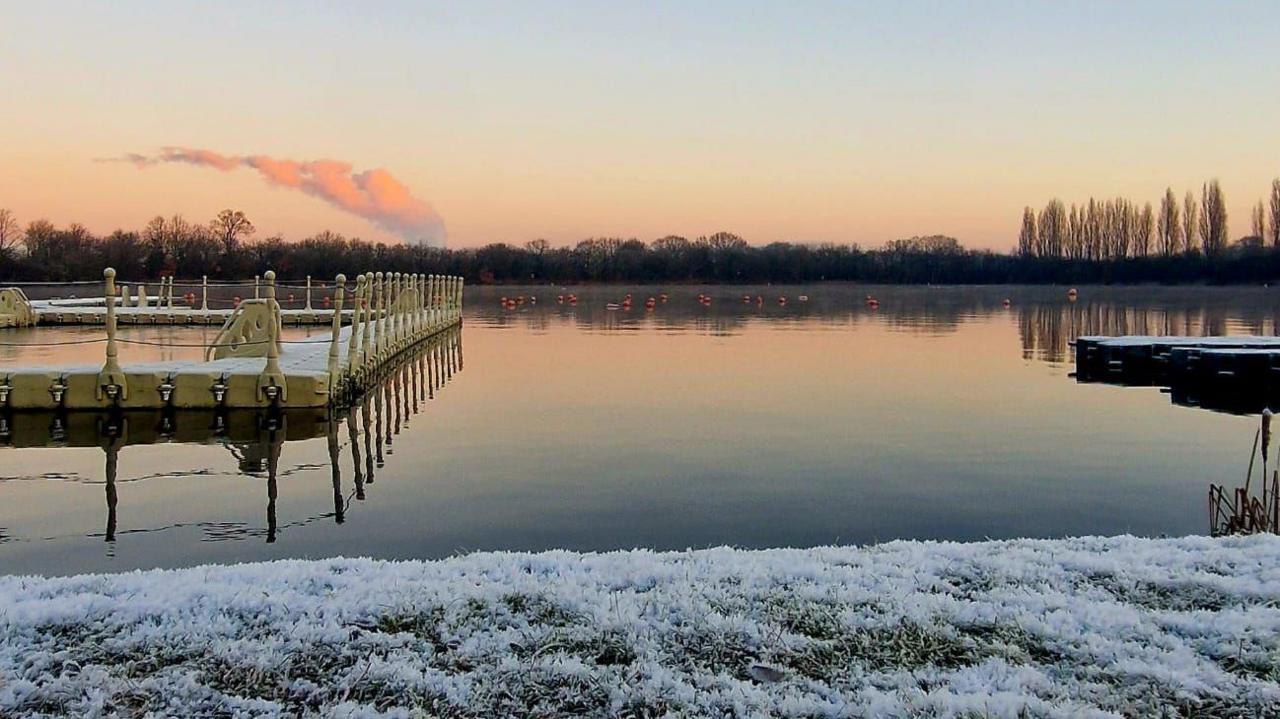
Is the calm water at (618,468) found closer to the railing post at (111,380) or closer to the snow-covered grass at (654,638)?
the railing post at (111,380)

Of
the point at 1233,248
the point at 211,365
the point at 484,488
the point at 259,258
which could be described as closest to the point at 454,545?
the point at 484,488

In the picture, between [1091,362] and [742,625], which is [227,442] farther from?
[1091,362]

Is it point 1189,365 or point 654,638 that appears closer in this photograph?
point 654,638

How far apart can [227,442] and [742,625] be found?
30.7ft

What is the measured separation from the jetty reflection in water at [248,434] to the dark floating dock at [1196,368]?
13.3 m

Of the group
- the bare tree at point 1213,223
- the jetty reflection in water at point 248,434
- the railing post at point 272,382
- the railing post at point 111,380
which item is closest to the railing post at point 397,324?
the jetty reflection in water at point 248,434

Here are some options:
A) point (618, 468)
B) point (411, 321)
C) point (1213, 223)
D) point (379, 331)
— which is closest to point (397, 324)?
point (379, 331)

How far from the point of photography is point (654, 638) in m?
4.30

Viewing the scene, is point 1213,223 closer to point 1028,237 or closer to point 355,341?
point 1028,237

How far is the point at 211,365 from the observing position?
49.3 ft

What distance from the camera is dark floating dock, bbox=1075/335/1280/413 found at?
60.0ft

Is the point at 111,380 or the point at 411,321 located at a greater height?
the point at 411,321

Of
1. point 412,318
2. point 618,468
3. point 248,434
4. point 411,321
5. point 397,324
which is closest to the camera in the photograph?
point 618,468

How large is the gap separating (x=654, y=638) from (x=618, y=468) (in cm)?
692
